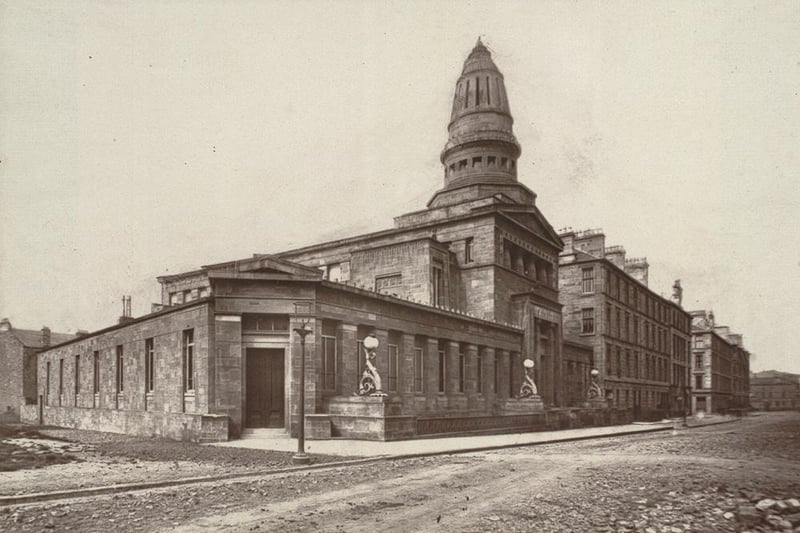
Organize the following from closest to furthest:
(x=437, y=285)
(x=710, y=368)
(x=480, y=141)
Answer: (x=437, y=285) → (x=480, y=141) → (x=710, y=368)

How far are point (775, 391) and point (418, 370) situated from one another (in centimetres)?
12997

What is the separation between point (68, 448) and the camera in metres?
19.0

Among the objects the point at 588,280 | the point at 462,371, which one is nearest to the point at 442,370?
the point at 462,371

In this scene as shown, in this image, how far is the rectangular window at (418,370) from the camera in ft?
95.0

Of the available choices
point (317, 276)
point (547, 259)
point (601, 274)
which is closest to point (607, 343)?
point (601, 274)

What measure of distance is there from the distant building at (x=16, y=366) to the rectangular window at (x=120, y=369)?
22.7 metres

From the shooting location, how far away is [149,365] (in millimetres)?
26125

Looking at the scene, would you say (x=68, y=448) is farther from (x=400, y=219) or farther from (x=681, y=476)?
(x=400, y=219)

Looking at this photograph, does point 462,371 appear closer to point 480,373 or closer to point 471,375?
point 471,375

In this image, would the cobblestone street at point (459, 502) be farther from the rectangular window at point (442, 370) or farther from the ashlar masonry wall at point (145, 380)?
the rectangular window at point (442, 370)

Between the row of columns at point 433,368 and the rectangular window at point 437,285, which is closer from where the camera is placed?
the row of columns at point 433,368

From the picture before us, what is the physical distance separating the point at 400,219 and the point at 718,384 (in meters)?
68.9

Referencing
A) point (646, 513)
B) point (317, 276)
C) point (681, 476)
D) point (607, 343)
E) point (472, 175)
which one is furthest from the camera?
point (607, 343)

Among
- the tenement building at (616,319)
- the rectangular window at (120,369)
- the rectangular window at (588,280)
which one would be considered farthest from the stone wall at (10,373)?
the rectangular window at (588,280)
